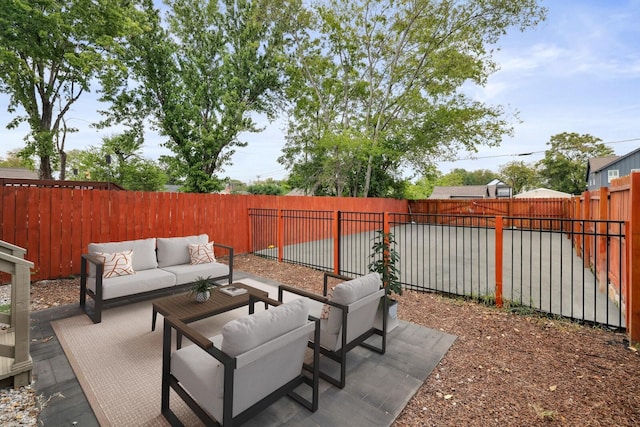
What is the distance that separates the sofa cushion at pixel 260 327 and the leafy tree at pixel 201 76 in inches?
448

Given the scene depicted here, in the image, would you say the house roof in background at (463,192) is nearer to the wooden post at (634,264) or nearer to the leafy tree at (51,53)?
the wooden post at (634,264)

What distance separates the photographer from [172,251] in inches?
177

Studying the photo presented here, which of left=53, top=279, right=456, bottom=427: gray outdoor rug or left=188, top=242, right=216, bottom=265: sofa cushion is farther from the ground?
left=188, top=242, right=216, bottom=265: sofa cushion

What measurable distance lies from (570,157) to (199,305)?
1608 inches

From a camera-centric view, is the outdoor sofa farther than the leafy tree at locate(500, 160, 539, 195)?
No

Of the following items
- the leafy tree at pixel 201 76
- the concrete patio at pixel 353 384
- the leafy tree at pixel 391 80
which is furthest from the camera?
the leafy tree at pixel 391 80

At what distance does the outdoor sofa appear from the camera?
346 centimetres

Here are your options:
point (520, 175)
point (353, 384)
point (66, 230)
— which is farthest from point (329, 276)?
point (520, 175)

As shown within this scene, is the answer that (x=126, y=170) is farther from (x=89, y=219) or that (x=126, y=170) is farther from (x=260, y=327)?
(x=260, y=327)

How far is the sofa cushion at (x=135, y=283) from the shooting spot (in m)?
3.45

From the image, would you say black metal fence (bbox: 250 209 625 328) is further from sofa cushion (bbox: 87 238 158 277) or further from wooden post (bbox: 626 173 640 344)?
sofa cushion (bbox: 87 238 158 277)

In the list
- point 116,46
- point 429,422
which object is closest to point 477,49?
point 116,46

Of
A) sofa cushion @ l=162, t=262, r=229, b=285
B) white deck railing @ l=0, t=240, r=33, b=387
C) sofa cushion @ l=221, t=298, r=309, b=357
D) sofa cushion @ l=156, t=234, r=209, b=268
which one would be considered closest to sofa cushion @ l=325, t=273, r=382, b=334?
sofa cushion @ l=221, t=298, r=309, b=357

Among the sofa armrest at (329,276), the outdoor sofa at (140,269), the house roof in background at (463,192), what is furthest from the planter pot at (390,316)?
the house roof in background at (463,192)
